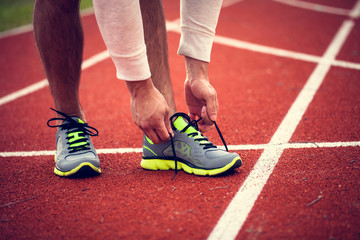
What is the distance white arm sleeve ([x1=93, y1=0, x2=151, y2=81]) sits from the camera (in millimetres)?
1526

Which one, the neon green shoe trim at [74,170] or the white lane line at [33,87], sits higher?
the neon green shoe trim at [74,170]

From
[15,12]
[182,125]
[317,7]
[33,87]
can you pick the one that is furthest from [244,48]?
[15,12]

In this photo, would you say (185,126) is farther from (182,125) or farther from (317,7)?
(317,7)

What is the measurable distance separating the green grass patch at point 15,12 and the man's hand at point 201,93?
5697mm

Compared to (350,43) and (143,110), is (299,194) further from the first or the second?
(350,43)

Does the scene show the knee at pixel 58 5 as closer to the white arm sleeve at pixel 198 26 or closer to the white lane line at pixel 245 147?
the white arm sleeve at pixel 198 26

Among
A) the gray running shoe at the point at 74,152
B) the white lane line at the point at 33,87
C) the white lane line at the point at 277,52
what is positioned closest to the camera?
the gray running shoe at the point at 74,152

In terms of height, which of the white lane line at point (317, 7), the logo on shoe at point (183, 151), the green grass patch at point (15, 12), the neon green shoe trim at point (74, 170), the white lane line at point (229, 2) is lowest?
the green grass patch at point (15, 12)

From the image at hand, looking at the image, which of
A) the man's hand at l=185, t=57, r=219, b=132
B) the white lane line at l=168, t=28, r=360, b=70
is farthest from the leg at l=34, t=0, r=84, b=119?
the white lane line at l=168, t=28, r=360, b=70

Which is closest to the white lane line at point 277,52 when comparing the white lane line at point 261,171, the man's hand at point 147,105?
the white lane line at point 261,171

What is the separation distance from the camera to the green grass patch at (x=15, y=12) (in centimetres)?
699

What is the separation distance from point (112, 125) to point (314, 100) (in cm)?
171

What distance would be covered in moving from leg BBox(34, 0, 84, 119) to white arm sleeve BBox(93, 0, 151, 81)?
536 millimetres

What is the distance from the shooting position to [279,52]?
14.5 feet
